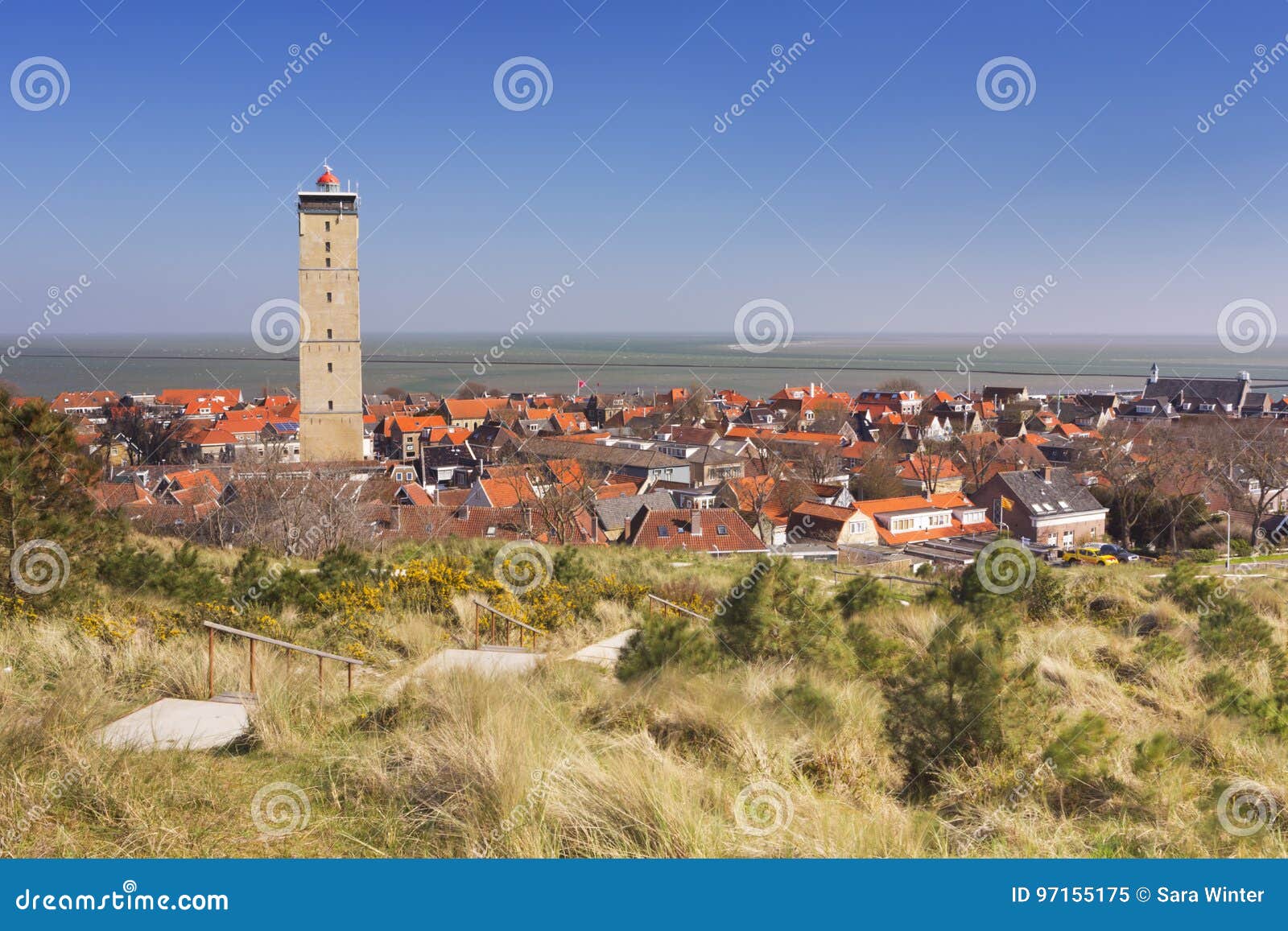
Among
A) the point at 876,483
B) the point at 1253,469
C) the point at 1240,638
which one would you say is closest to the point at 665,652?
the point at 1240,638

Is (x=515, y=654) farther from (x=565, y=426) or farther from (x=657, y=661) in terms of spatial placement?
(x=565, y=426)

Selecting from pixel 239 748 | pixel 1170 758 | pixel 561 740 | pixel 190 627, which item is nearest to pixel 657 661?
pixel 561 740

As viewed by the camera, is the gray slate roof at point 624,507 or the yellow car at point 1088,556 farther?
the gray slate roof at point 624,507

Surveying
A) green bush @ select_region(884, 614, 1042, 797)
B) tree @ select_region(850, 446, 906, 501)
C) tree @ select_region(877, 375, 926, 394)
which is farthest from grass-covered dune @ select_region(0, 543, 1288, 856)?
tree @ select_region(877, 375, 926, 394)

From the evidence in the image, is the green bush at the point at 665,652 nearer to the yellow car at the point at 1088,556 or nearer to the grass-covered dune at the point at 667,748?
the grass-covered dune at the point at 667,748

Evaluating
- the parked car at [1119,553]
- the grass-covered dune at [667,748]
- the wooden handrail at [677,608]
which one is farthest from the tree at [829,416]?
the grass-covered dune at [667,748]

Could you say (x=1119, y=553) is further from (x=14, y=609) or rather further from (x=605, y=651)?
(x=14, y=609)
